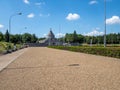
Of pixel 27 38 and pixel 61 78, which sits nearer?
pixel 61 78

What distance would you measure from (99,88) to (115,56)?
21.4 metres

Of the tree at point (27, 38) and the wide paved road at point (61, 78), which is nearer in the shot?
the wide paved road at point (61, 78)

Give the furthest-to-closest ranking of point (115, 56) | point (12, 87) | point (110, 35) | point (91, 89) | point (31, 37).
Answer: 1. point (31, 37)
2. point (110, 35)
3. point (115, 56)
4. point (12, 87)
5. point (91, 89)

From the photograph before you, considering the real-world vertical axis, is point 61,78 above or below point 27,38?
below

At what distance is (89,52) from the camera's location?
139ft

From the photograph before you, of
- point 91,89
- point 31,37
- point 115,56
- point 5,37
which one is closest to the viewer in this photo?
point 91,89

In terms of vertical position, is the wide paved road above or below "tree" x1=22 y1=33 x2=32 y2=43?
below

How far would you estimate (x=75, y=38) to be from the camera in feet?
596

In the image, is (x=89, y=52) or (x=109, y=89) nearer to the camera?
(x=109, y=89)

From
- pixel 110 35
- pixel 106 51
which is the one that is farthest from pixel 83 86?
pixel 110 35

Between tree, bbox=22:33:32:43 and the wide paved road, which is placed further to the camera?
tree, bbox=22:33:32:43

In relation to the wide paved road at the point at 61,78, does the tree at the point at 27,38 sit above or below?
A: above

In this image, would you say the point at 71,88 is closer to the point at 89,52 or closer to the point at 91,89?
the point at 91,89

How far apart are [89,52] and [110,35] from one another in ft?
439
